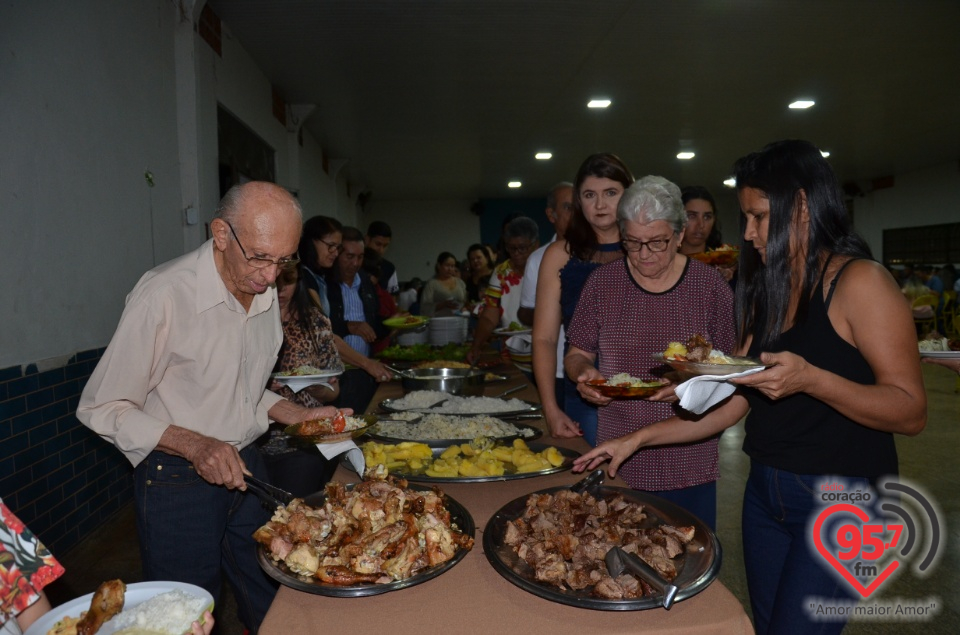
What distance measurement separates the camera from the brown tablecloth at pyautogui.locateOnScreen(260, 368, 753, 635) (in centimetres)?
107

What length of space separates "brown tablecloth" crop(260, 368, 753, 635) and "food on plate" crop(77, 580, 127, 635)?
0.24 meters

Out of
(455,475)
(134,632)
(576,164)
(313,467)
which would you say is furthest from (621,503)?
(576,164)

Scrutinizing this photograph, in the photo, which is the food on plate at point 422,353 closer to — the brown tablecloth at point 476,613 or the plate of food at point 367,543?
the plate of food at point 367,543

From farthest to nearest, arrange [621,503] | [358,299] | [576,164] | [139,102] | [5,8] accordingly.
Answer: [576,164] < [358,299] < [139,102] < [5,8] < [621,503]

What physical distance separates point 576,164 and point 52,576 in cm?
1213

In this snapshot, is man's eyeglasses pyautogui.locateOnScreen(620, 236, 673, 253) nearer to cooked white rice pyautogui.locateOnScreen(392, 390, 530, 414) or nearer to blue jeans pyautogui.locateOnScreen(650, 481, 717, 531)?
blue jeans pyautogui.locateOnScreen(650, 481, 717, 531)

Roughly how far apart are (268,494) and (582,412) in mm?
1424

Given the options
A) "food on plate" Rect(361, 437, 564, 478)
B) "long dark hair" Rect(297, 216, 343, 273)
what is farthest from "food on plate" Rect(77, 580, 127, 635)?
"long dark hair" Rect(297, 216, 343, 273)

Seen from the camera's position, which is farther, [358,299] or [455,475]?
[358,299]

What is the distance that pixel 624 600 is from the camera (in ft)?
3.56

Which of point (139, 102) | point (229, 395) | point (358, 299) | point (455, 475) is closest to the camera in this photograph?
point (229, 395)

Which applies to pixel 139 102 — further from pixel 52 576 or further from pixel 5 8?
pixel 52 576

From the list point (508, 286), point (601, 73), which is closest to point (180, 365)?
point (508, 286)

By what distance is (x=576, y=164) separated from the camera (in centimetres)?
1235
